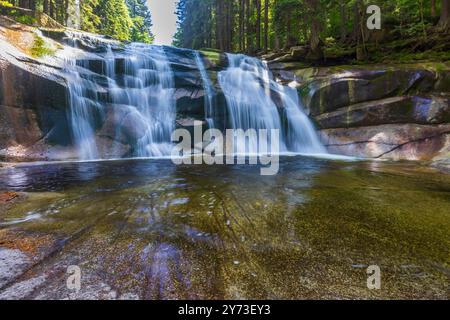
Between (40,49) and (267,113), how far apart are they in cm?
1056

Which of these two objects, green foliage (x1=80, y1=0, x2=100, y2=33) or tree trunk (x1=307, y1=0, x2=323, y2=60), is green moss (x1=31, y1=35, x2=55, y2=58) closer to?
tree trunk (x1=307, y1=0, x2=323, y2=60)

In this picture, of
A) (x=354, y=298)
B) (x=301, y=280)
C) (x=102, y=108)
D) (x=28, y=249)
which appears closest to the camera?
(x=354, y=298)

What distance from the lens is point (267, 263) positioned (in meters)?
2.11

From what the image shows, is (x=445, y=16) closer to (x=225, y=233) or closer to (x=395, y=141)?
(x=395, y=141)

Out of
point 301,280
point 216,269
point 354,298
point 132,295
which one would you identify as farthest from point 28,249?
point 354,298

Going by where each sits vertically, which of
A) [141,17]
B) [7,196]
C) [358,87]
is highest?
[141,17]

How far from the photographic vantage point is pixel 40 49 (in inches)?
417

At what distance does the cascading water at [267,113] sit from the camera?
12445 mm

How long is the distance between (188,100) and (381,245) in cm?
1137

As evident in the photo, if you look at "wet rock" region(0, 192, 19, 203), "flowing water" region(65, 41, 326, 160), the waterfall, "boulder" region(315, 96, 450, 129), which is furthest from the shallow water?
the waterfall

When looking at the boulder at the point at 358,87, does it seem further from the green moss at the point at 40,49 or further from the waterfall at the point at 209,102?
the green moss at the point at 40,49

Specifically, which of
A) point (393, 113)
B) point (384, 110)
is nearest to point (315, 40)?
point (384, 110)

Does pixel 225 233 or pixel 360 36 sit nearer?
pixel 225 233

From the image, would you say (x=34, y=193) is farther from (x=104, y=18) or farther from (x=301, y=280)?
(x=104, y=18)
